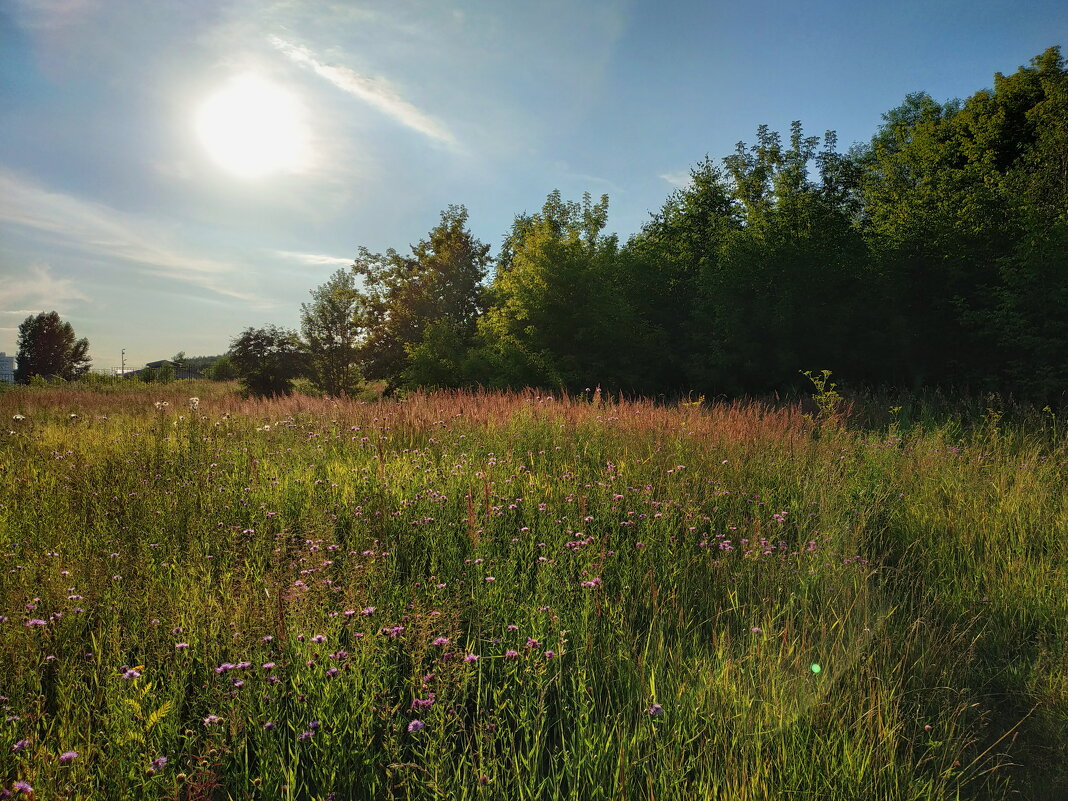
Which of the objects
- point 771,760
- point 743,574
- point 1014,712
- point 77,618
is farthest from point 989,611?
point 77,618

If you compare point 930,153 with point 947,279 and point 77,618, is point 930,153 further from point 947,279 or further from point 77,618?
point 77,618

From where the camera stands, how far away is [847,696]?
248 cm

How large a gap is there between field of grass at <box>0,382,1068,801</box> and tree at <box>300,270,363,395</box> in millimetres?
20351

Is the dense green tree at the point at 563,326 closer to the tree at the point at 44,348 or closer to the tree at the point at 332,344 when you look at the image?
the tree at the point at 332,344

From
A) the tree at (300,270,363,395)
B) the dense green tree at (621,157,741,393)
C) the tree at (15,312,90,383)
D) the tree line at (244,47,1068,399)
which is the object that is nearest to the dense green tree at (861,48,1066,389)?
the tree line at (244,47,1068,399)

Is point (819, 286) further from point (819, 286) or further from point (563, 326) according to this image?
point (563, 326)

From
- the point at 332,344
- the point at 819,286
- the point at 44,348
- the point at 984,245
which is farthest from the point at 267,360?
the point at 44,348

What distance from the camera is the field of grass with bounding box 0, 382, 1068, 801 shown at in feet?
6.56

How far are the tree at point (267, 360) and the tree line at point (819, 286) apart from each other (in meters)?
8.32

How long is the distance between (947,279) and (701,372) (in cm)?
825

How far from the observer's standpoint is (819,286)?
1747 cm

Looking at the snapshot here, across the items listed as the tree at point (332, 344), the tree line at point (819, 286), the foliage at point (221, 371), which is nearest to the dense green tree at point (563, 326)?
the tree line at point (819, 286)

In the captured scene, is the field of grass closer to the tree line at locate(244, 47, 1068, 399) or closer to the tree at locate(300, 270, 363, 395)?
the tree line at locate(244, 47, 1068, 399)

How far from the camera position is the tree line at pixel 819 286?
636 inches
